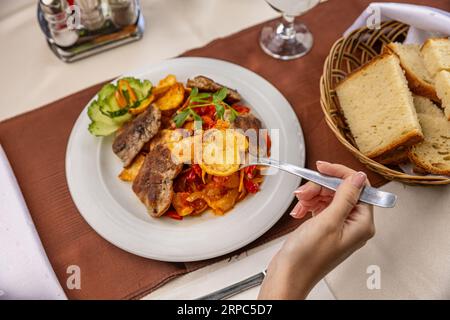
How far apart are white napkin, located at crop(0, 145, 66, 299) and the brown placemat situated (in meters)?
0.05

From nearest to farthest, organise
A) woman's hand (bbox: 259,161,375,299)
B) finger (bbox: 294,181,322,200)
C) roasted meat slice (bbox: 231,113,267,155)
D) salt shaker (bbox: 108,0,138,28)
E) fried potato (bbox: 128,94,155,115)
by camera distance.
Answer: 1. woman's hand (bbox: 259,161,375,299)
2. finger (bbox: 294,181,322,200)
3. roasted meat slice (bbox: 231,113,267,155)
4. fried potato (bbox: 128,94,155,115)
5. salt shaker (bbox: 108,0,138,28)

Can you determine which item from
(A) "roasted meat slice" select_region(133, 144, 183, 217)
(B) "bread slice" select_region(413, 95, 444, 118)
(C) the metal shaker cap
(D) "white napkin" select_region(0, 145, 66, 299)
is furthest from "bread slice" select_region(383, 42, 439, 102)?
(D) "white napkin" select_region(0, 145, 66, 299)

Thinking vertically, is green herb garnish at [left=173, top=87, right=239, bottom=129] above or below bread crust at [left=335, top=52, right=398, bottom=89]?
above

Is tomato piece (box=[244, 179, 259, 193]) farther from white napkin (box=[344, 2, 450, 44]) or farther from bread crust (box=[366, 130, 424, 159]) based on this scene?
white napkin (box=[344, 2, 450, 44])

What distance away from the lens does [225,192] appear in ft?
5.41

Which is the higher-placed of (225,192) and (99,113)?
(99,113)

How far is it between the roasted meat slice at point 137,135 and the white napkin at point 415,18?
841mm

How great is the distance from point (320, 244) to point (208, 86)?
2.61 ft

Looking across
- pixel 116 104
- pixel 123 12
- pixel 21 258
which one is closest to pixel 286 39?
pixel 123 12

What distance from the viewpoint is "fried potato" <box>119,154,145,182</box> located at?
5.72 feet

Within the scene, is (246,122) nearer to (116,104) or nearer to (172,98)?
(172,98)

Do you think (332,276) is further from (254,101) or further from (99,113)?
(99,113)
